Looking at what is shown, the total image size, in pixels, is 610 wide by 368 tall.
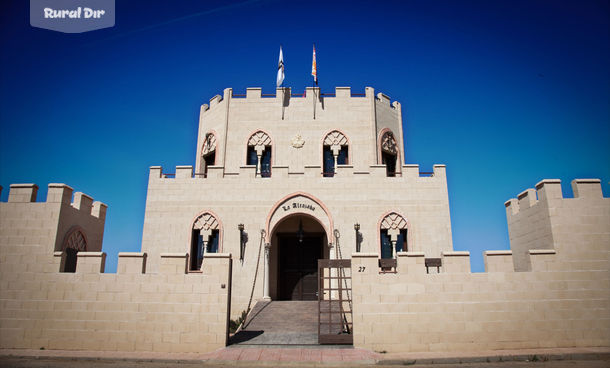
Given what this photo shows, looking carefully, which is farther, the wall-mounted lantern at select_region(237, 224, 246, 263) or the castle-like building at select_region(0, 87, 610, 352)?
the wall-mounted lantern at select_region(237, 224, 246, 263)

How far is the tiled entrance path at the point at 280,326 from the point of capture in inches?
447

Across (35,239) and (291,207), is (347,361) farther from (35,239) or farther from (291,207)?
(35,239)

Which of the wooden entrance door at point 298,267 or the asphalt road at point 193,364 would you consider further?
the wooden entrance door at point 298,267

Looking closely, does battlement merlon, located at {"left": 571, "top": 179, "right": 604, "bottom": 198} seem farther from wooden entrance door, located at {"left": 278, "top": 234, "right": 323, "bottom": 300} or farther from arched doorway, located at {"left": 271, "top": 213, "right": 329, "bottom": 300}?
wooden entrance door, located at {"left": 278, "top": 234, "right": 323, "bottom": 300}

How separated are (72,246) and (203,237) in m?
5.14

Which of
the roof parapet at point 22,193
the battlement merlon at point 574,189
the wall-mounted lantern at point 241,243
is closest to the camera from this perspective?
the battlement merlon at point 574,189

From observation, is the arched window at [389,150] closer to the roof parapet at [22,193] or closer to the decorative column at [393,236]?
the decorative column at [393,236]

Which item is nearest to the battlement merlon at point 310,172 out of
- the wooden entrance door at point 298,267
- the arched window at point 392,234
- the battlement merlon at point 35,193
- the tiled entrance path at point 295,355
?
the arched window at point 392,234

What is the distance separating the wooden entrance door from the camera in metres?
18.0

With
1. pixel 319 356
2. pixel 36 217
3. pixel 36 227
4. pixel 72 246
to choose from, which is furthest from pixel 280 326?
pixel 36 217

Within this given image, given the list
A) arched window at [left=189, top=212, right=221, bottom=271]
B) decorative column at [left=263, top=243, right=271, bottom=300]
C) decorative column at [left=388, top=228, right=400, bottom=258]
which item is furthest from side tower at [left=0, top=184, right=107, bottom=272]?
decorative column at [left=388, top=228, right=400, bottom=258]

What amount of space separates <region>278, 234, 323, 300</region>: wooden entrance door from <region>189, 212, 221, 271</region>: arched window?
3127 millimetres

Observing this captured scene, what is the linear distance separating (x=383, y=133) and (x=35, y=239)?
53.6 feet

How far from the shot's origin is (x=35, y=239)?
39.1 ft
